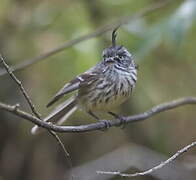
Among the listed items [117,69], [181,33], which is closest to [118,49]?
[117,69]

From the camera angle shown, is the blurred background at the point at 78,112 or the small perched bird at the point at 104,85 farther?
the blurred background at the point at 78,112

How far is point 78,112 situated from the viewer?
5.46 m

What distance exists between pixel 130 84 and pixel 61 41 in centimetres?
136

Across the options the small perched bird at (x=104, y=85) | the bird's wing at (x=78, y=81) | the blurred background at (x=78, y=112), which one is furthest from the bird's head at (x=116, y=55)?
the blurred background at (x=78, y=112)

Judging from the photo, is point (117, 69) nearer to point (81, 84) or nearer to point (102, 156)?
point (81, 84)

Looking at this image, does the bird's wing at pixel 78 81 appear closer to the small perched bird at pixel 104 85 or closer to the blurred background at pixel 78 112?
the small perched bird at pixel 104 85

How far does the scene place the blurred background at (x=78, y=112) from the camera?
5.16 metres

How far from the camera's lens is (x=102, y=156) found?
5402mm

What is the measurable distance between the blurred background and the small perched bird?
0.80 metres

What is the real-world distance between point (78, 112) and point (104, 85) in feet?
4.71

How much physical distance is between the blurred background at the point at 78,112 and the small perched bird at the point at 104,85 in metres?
0.80

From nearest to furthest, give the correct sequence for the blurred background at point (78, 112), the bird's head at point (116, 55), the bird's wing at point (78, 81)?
the bird's wing at point (78, 81)
the bird's head at point (116, 55)
the blurred background at point (78, 112)

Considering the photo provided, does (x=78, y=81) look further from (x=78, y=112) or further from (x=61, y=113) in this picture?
(x=78, y=112)

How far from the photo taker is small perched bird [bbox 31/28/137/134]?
396 cm
